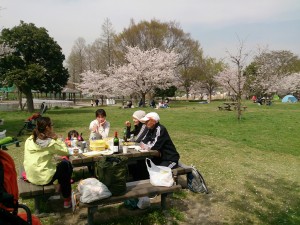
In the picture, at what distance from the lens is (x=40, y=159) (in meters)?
4.18

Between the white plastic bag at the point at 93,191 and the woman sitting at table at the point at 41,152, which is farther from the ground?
the woman sitting at table at the point at 41,152

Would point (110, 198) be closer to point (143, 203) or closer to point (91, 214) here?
point (91, 214)

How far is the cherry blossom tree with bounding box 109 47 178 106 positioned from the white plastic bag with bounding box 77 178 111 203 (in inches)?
1219

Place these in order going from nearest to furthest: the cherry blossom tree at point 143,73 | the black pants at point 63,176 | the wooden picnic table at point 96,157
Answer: the black pants at point 63,176 → the wooden picnic table at point 96,157 → the cherry blossom tree at point 143,73

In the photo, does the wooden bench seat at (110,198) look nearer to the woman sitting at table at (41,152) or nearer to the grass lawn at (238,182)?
the woman sitting at table at (41,152)

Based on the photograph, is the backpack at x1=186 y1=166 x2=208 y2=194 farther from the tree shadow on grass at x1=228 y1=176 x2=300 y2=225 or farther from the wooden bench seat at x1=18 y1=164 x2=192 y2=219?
the wooden bench seat at x1=18 y1=164 x2=192 y2=219

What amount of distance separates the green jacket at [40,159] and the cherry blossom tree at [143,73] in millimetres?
30479

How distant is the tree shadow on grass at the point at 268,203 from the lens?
448cm

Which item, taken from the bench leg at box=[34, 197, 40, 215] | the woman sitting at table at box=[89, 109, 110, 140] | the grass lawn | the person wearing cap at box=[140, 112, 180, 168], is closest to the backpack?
the grass lawn

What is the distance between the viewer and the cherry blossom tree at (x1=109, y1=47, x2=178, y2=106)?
3550 cm

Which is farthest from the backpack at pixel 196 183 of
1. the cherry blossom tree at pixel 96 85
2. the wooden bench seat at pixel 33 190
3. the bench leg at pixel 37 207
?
the cherry blossom tree at pixel 96 85

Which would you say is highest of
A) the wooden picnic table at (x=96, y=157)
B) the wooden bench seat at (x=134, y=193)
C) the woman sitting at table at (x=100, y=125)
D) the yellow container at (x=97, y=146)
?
the woman sitting at table at (x=100, y=125)

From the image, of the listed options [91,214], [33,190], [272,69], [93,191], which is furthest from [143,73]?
[93,191]

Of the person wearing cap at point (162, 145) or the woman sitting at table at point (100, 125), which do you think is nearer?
the person wearing cap at point (162, 145)
